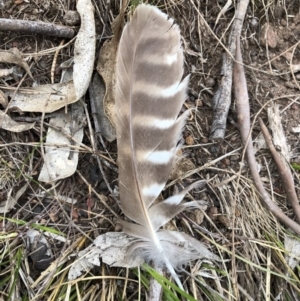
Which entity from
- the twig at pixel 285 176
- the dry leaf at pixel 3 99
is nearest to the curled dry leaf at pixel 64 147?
the dry leaf at pixel 3 99

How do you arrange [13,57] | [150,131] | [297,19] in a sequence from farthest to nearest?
[297,19] → [13,57] → [150,131]

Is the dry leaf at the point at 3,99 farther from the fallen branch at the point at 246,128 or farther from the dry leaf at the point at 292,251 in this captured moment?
the dry leaf at the point at 292,251

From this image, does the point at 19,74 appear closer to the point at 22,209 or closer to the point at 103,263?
the point at 22,209

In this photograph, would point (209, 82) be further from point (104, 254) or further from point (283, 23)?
point (104, 254)

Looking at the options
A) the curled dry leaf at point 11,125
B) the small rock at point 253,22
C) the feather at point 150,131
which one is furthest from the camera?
the small rock at point 253,22

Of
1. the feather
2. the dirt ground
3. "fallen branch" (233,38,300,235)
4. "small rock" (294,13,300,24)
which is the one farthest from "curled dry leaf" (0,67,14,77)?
"small rock" (294,13,300,24)

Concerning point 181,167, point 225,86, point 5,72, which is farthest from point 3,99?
point 225,86

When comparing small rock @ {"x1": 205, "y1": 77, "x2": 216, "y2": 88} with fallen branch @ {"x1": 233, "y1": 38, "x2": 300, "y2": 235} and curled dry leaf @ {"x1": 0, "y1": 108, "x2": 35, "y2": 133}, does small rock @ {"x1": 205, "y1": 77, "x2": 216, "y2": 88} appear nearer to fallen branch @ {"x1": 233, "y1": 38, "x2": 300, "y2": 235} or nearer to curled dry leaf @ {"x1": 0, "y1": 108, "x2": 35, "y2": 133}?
fallen branch @ {"x1": 233, "y1": 38, "x2": 300, "y2": 235}

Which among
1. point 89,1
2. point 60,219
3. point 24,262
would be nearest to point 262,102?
point 89,1
